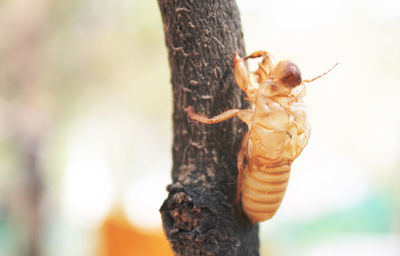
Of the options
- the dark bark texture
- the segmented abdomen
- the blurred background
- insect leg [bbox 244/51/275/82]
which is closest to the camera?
the dark bark texture

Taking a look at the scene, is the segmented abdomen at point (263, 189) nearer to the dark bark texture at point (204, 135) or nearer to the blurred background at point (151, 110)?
the dark bark texture at point (204, 135)

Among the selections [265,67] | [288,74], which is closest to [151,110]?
[265,67]

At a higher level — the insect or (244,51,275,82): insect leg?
(244,51,275,82): insect leg

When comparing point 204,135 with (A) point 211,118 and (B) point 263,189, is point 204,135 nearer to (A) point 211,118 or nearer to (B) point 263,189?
(A) point 211,118

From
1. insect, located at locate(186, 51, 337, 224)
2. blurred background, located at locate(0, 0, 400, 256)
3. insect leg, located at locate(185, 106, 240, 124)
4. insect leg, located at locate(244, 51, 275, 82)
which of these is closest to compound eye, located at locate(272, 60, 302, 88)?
insect, located at locate(186, 51, 337, 224)

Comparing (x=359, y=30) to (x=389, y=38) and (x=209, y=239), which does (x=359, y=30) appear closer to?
(x=389, y=38)

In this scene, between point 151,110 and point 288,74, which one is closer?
point 288,74

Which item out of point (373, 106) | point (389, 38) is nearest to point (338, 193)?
point (373, 106)

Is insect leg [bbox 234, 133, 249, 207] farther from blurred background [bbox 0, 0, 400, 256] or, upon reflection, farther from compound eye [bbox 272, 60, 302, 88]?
blurred background [bbox 0, 0, 400, 256]
